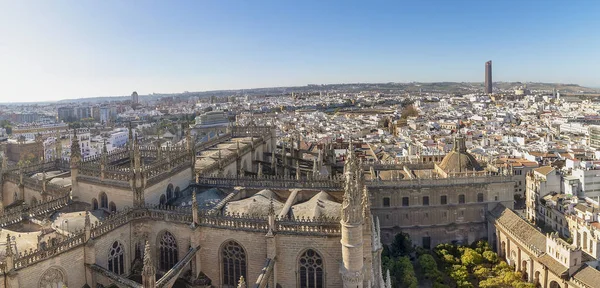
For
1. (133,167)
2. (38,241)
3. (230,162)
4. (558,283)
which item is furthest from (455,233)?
(38,241)

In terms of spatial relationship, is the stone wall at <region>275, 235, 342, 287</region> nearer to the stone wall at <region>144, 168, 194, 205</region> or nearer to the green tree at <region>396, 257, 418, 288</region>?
the stone wall at <region>144, 168, 194, 205</region>

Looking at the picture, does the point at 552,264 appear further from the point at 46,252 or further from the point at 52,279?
the point at 46,252

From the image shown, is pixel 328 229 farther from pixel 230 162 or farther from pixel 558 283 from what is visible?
pixel 558 283

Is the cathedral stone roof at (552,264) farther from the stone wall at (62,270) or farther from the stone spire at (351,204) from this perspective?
the stone wall at (62,270)

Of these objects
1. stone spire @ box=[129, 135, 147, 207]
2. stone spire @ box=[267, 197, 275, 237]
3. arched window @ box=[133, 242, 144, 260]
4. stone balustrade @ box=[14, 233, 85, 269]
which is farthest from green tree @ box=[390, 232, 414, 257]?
stone balustrade @ box=[14, 233, 85, 269]

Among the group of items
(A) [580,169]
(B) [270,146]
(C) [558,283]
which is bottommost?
(C) [558,283]

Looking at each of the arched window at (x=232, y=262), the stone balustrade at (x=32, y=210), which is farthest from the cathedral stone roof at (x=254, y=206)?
the stone balustrade at (x=32, y=210)

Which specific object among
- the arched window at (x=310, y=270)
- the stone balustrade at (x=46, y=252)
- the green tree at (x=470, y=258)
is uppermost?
the stone balustrade at (x=46, y=252)
